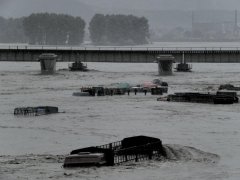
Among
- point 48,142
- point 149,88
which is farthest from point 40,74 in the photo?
point 48,142

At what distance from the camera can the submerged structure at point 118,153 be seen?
5900 cm

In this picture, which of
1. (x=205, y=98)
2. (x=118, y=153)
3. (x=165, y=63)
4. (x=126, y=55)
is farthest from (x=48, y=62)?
(x=118, y=153)

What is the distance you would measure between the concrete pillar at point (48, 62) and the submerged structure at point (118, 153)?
363 feet

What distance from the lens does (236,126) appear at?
84.1 metres

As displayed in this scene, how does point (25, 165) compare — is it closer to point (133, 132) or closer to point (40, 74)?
point (133, 132)

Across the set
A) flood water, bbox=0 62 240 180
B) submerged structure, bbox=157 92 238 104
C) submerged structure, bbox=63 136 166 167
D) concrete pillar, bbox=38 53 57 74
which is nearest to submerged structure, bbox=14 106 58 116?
flood water, bbox=0 62 240 180

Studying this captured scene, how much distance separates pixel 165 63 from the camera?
176 metres

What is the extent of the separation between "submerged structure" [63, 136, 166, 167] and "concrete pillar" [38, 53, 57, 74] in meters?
111

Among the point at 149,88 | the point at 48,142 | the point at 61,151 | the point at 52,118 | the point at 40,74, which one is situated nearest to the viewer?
the point at 61,151

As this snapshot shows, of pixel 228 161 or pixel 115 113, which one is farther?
pixel 115 113

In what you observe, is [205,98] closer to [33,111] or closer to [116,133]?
[33,111]

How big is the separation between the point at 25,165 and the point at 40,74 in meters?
126

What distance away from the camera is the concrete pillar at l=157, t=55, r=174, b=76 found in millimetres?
173500

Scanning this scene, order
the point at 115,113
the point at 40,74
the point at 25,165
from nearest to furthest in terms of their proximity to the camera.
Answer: the point at 25,165 → the point at 115,113 → the point at 40,74
